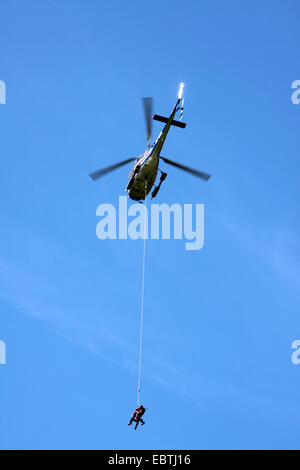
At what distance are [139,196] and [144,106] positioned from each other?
5863mm

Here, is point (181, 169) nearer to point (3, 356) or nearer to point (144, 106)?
point (144, 106)

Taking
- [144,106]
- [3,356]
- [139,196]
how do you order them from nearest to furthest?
[144,106]
[139,196]
[3,356]

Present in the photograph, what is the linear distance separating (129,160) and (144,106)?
3545mm
